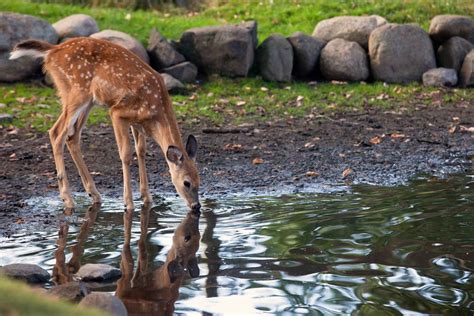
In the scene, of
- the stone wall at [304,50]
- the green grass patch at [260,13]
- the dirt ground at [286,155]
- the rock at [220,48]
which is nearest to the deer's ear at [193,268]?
the dirt ground at [286,155]

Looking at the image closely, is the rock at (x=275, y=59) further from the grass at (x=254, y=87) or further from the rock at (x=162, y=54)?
the rock at (x=162, y=54)

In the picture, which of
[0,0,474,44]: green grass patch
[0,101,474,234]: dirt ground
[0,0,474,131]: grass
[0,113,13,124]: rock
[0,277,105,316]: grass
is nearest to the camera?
[0,277,105,316]: grass

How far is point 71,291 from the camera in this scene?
412 centimetres

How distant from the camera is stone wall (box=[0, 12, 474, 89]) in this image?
12.7 meters

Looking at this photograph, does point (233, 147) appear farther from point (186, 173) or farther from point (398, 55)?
point (398, 55)

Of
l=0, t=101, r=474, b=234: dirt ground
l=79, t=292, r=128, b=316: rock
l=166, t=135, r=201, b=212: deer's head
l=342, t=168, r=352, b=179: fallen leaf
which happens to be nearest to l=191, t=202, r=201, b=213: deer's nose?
l=166, t=135, r=201, b=212: deer's head

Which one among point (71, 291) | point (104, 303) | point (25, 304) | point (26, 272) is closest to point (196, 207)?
point (26, 272)

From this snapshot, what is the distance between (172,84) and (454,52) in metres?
4.96

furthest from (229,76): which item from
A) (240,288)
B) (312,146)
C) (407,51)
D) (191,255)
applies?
(240,288)

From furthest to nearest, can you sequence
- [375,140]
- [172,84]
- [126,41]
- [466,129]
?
[126,41] → [172,84] → [466,129] → [375,140]

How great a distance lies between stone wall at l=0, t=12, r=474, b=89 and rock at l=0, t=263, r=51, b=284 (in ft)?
26.0

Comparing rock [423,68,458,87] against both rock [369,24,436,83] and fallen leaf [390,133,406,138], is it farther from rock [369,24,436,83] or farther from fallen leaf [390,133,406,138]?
fallen leaf [390,133,406,138]

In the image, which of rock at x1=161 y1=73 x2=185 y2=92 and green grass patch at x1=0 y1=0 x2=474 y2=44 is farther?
green grass patch at x1=0 y1=0 x2=474 y2=44

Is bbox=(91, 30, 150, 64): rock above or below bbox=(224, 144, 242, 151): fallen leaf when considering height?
above
